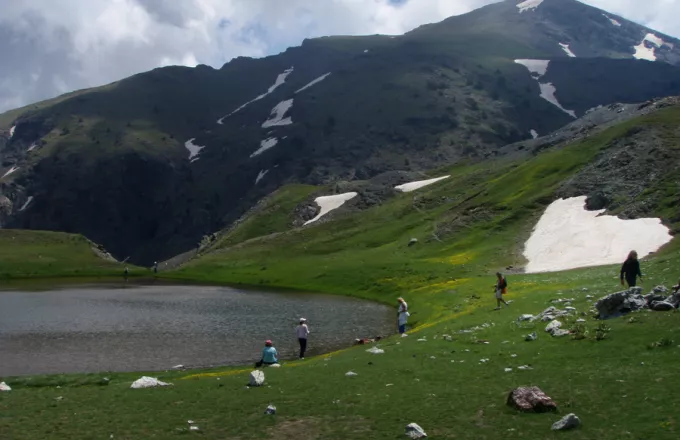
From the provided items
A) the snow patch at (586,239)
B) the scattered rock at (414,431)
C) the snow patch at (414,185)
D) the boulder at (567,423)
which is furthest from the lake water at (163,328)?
the snow patch at (414,185)

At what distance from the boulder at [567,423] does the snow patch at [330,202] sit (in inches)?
6317

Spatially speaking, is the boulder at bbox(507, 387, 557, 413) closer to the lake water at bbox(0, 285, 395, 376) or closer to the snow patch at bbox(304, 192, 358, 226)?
the lake water at bbox(0, 285, 395, 376)

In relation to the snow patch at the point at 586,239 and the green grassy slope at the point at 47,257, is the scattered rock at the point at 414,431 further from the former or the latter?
the green grassy slope at the point at 47,257

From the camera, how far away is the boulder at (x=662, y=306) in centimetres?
2833

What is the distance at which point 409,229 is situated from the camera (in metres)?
133

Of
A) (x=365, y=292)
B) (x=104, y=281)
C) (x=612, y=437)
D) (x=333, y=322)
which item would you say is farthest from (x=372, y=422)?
(x=104, y=281)

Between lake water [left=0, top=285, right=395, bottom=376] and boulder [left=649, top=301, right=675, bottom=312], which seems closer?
boulder [left=649, top=301, right=675, bottom=312]

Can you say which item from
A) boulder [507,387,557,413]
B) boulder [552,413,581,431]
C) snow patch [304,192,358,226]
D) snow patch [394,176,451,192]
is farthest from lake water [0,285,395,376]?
snow patch [394,176,451,192]

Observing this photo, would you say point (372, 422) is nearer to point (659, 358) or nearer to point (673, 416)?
point (673, 416)

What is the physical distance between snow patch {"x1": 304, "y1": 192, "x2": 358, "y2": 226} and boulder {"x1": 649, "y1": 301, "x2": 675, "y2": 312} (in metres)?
149

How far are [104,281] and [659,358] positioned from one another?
420ft

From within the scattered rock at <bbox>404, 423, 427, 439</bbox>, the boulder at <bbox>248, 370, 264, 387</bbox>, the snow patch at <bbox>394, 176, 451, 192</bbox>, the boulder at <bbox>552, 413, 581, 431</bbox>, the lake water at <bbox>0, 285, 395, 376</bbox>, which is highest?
the snow patch at <bbox>394, 176, 451, 192</bbox>

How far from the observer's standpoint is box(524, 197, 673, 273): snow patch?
243 ft

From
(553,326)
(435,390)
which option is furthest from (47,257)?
(435,390)
